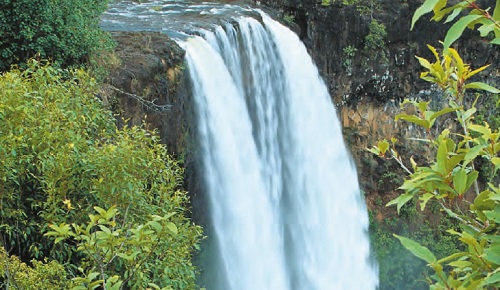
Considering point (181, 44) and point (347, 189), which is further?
point (347, 189)

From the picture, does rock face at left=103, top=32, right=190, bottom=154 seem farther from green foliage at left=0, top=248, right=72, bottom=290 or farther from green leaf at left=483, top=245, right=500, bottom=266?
green leaf at left=483, top=245, right=500, bottom=266

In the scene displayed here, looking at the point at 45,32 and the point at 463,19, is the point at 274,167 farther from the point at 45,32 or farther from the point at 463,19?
the point at 463,19

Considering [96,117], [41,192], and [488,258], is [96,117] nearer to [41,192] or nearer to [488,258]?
[41,192]

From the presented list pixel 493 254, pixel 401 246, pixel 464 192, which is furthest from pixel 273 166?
pixel 493 254

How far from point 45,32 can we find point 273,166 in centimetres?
556

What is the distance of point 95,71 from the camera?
741 cm

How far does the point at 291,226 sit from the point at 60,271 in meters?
8.42

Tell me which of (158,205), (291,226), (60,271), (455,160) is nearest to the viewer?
(455,160)

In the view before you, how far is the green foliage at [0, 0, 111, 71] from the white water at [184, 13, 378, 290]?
93.3 inches

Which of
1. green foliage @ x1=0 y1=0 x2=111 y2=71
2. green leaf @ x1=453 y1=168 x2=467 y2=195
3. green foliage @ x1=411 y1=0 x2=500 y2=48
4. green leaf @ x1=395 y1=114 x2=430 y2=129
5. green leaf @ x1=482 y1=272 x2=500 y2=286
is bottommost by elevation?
green foliage @ x1=0 y1=0 x2=111 y2=71

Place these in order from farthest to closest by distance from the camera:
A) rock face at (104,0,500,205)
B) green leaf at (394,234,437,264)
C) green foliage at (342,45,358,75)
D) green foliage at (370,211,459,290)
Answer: green foliage at (370,211,459,290)
green foliage at (342,45,358,75)
rock face at (104,0,500,205)
green leaf at (394,234,437,264)

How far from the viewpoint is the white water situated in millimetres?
9836

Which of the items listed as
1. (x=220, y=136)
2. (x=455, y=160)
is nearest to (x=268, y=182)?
(x=220, y=136)

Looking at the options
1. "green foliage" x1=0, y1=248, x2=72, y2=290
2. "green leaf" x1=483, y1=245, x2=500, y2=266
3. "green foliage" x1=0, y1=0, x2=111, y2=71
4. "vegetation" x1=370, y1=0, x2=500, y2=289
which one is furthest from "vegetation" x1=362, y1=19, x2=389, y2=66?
"green leaf" x1=483, y1=245, x2=500, y2=266
